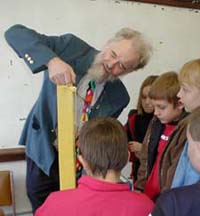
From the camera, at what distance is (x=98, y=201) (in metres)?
1.06

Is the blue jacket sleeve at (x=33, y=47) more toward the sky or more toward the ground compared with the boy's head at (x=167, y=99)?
more toward the sky

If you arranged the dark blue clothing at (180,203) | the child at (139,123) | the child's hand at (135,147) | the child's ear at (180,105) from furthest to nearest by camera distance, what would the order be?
the child at (139,123), the child's hand at (135,147), the child's ear at (180,105), the dark blue clothing at (180,203)

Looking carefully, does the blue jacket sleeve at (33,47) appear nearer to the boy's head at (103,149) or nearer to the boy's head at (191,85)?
the boy's head at (103,149)

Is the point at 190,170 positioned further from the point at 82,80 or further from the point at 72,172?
the point at 82,80

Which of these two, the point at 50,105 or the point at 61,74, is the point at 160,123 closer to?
the point at 50,105

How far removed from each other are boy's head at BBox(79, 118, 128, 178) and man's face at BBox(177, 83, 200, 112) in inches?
16.4

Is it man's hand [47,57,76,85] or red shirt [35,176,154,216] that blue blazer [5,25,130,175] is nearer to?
man's hand [47,57,76,85]

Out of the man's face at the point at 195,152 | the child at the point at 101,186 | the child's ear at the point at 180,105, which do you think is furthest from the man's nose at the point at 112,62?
the man's face at the point at 195,152

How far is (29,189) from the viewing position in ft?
5.99

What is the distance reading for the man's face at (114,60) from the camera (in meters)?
1.66

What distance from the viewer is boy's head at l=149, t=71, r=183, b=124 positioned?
5.77 feet

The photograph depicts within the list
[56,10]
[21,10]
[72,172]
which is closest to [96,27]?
[56,10]

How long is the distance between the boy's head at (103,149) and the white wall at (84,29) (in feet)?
5.30

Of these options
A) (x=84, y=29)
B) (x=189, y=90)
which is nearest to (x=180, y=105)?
(x=189, y=90)
